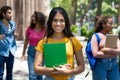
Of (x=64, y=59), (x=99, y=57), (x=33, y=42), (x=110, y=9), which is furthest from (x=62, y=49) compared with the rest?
(x=110, y=9)

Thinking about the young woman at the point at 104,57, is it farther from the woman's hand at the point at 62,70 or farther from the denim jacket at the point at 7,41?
the denim jacket at the point at 7,41

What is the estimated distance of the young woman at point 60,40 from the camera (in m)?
4.00

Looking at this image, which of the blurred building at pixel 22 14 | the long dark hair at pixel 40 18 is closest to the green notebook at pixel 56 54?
the long dark hair at pixel 40 18

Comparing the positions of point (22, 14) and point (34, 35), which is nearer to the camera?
point (34, 35)

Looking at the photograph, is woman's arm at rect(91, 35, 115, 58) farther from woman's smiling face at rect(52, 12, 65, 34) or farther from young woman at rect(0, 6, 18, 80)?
young woman at rect(0, 6, 18, 80)

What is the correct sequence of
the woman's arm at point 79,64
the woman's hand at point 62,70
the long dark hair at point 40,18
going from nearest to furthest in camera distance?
1. the woman's hand at point 62,70
2. the woman's arm at point 79,64
3. the long dark hair at point 40,18

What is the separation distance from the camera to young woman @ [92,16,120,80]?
5465 millimetres

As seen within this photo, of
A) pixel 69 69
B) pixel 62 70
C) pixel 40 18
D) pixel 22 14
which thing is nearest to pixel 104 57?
pixel 69 69

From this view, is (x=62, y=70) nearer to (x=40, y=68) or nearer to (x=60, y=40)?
(x=40, y=68)

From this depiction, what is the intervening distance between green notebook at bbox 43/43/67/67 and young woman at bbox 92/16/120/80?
155 cm

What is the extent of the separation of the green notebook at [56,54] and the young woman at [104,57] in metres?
1.55

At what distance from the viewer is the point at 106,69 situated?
18.2ft

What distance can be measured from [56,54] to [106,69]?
1.73 m

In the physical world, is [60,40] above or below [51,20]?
below
